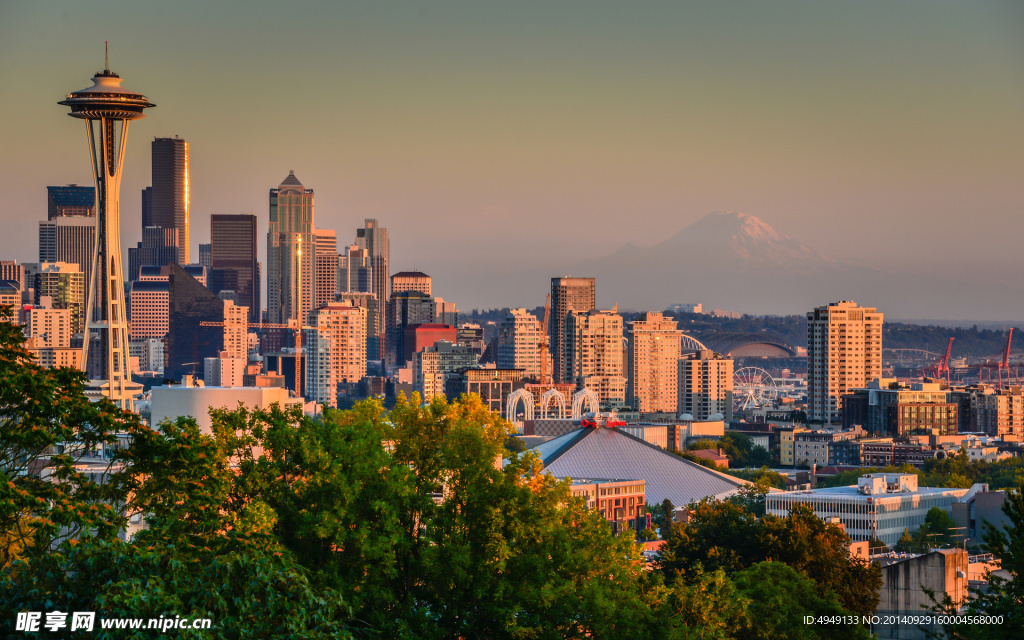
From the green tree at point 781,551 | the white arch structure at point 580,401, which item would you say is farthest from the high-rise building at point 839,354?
the green tree at point 781,551

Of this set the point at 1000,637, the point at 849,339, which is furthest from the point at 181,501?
the point at 849,339

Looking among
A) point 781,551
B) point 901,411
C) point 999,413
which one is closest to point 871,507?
point 781,551

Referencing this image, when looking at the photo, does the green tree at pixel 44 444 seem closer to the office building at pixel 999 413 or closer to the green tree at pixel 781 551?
the green tree at pixel 781 551

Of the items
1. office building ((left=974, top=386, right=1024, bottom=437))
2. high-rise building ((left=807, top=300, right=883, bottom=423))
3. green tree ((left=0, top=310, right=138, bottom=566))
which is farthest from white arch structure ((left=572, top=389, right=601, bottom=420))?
green tree ((left=0, top=310, right=138, bottom=566))

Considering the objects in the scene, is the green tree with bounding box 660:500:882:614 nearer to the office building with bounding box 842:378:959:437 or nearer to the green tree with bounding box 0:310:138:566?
the green tree with bounding box 0:310:138:566

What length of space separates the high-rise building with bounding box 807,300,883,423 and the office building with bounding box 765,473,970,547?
88.5m

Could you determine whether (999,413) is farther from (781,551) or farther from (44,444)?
(44,444)

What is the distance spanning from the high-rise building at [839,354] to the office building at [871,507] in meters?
88.5

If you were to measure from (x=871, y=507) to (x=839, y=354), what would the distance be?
319ft

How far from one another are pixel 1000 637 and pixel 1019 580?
180 centimetres

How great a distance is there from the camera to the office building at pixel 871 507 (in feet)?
258

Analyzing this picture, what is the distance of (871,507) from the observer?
259 feet

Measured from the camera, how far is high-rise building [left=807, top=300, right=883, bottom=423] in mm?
173125

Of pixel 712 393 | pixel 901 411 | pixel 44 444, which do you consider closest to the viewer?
pixel 44 444
